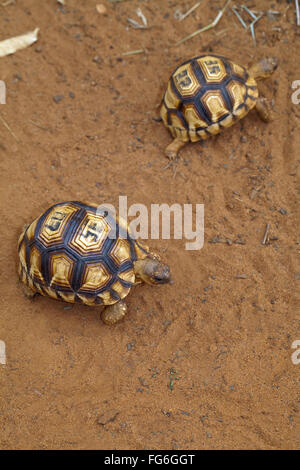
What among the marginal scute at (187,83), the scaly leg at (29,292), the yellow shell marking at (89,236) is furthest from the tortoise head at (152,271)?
the marginal scute at (187,83)

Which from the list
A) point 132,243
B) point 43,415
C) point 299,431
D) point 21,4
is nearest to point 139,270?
point 132,243

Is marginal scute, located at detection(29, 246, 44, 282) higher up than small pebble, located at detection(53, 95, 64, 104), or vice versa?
small pebble, located at detection(53, 95, 64, 104)

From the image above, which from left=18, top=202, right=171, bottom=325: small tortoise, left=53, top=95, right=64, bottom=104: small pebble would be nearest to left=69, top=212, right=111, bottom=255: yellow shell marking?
left=18, top=202, right=171, bottom=325: small tortoise

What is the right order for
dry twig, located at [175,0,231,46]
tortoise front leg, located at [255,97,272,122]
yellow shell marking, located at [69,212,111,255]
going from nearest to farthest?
yellow shell marking, located at [69,212,111,255] → tortoise front leg, located at [255,97,272,122] → dry twig, located at [175,0,231,46]

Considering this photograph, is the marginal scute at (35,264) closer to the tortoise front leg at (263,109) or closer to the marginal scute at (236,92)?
the marginal scute at (236,92)

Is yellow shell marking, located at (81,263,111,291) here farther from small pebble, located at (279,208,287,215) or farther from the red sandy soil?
small pebble, located at (279,208,287,215)

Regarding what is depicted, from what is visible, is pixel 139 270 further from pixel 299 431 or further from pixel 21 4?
pixel 21 4

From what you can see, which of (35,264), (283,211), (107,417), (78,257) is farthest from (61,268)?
(283,211)
